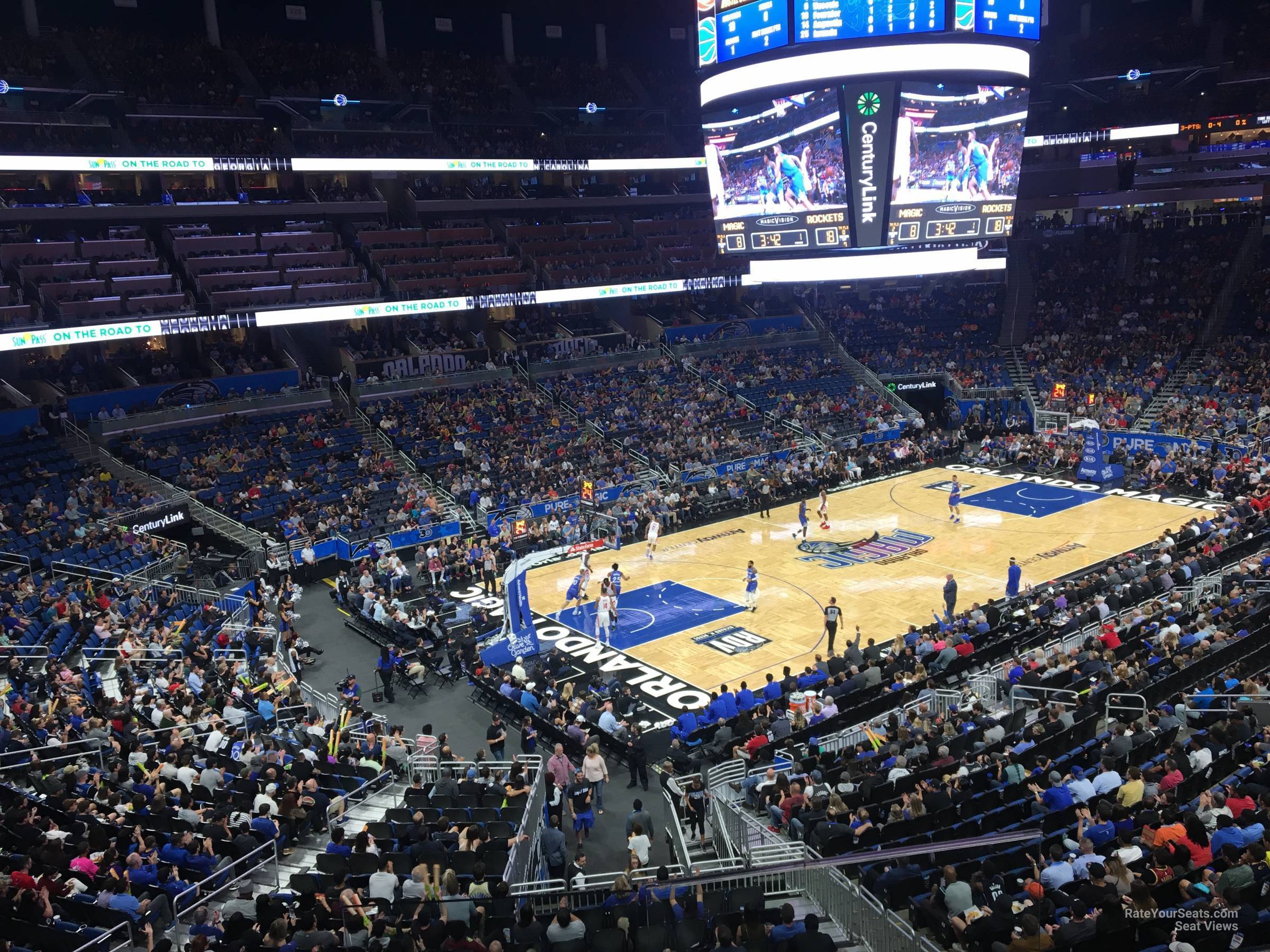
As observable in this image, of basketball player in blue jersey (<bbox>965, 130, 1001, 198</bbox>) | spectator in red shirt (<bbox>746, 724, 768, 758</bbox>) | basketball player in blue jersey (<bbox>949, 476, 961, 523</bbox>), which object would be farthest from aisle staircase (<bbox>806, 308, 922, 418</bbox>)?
spectator in red shirt (<bbox>746, 724, 768, 758</bbox>)

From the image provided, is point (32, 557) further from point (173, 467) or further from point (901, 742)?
point (901, 742)

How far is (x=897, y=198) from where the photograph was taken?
23469 millimetres

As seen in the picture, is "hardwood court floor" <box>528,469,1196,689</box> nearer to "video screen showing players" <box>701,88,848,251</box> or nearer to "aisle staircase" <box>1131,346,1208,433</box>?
"aisle staircase" <box>1131,346,1208,433</box>

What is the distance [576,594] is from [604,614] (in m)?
2.65

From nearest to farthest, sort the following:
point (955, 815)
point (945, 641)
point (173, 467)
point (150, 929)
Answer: point (150, 929), point (955, 815), point (945, 641), point (173, 467)

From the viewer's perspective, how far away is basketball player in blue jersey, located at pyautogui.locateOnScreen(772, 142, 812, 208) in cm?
2384

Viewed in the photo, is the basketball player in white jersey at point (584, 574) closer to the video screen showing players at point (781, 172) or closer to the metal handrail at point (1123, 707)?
the video screen showing players at point (781, 172)

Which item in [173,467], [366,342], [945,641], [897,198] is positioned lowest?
[945,641]

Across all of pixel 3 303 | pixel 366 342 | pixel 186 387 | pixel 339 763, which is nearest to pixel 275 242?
pixel 366 342

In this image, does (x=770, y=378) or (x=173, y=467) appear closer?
(x=173, y=467)

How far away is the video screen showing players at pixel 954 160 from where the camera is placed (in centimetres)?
2294

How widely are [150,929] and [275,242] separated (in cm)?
3610

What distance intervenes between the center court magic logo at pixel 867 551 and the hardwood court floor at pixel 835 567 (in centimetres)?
6

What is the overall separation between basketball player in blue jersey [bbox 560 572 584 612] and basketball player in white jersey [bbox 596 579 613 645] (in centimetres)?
129
